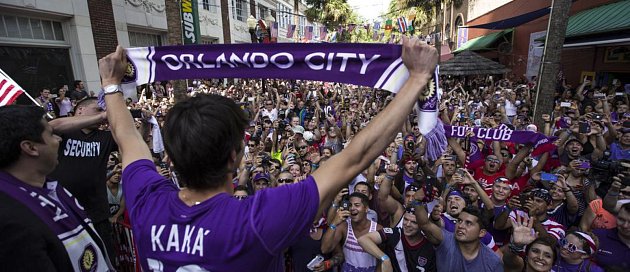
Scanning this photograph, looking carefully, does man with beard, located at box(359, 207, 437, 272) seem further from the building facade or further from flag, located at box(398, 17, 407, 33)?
flag, located at box(398, 17, 407, 33)

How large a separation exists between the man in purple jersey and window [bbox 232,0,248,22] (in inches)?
902

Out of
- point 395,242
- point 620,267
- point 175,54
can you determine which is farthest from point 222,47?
point 620,267

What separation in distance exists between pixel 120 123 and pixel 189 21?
10.7 m

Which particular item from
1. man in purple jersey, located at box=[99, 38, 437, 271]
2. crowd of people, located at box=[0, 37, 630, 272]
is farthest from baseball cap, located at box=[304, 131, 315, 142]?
man in purple jersey, located at box=[99, 38, 437, 271]

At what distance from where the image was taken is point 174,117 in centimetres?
111

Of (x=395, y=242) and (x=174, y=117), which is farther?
(x=395, y=242)

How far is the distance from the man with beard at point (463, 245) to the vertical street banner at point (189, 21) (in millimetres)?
10137

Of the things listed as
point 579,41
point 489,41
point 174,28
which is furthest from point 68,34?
point 489,41

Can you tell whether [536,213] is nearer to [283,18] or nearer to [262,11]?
[262,11]

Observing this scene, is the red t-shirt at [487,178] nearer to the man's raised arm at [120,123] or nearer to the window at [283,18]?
the man's raised arm at [120,123]

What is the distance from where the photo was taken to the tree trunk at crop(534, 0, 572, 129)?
6812 millimetres

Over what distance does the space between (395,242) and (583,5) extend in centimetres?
1419

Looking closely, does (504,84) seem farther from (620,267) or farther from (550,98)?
(620,267)

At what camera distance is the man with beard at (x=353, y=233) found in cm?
326
